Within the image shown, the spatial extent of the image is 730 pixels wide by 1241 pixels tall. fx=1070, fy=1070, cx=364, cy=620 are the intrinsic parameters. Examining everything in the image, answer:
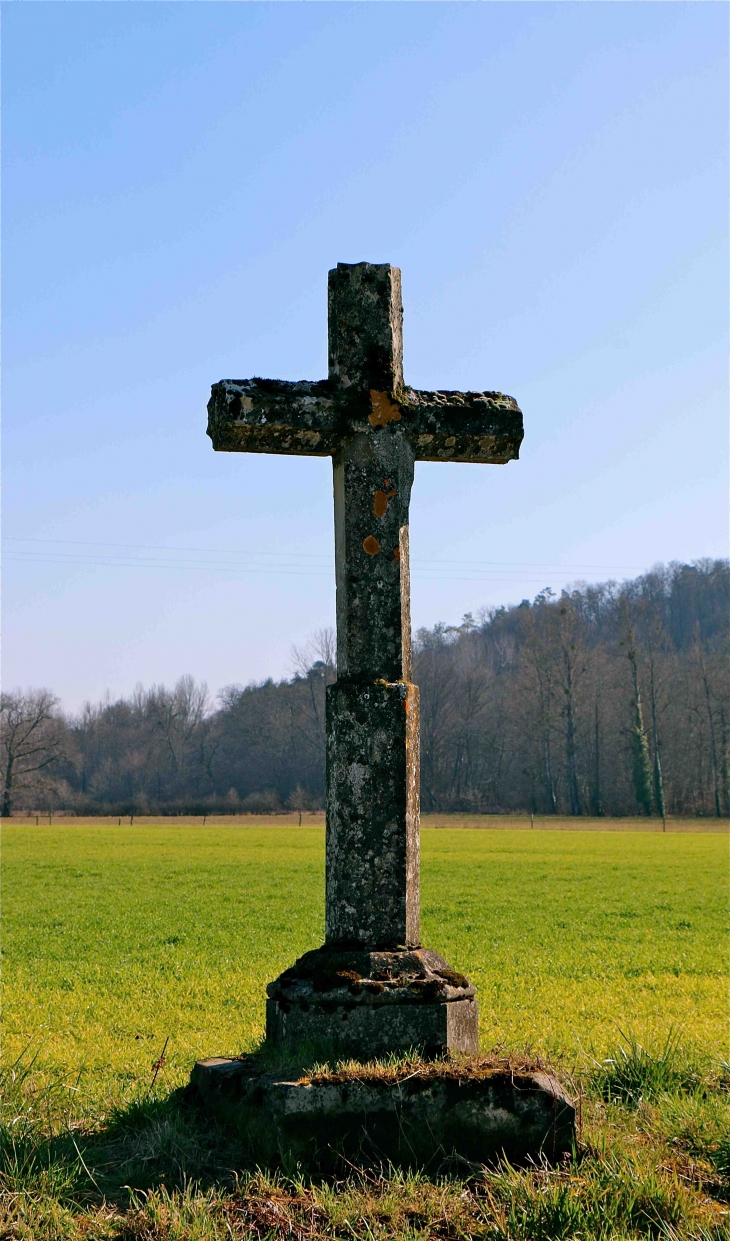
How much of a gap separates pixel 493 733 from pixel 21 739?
38.0 m

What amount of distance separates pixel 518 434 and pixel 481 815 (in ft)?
227

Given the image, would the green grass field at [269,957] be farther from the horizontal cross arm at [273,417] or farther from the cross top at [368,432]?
the horizontal cross arm at [273,417]

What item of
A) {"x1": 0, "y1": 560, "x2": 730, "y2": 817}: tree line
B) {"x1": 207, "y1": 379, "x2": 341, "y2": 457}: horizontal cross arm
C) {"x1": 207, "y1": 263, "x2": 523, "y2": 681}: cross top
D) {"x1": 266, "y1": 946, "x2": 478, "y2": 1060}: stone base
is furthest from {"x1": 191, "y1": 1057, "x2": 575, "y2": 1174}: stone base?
{"x1": 0, "y1": 560, "x2": 730, "y2": 817}: tree line

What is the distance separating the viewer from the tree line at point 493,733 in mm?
77688

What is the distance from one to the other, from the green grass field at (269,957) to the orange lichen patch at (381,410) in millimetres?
3792

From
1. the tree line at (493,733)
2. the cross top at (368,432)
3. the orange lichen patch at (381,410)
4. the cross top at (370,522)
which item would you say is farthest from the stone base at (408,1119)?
the tree line at (493,733)

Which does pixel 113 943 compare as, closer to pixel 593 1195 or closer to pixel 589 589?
pixel 593 1195

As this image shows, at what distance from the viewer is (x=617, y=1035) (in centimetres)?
861

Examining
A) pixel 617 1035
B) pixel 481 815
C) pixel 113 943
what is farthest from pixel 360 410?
pixel 481 815

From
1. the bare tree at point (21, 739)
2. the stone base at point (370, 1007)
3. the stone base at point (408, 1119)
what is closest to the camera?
the stone base at point (408, 1119)

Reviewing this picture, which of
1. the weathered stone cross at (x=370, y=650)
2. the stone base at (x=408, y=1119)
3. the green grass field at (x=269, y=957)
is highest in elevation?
the weathered stone cross at (x=370, y=650)

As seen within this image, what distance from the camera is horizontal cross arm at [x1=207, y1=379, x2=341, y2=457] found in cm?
582

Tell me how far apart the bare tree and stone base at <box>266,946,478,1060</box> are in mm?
73659

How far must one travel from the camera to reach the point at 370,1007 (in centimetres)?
527
